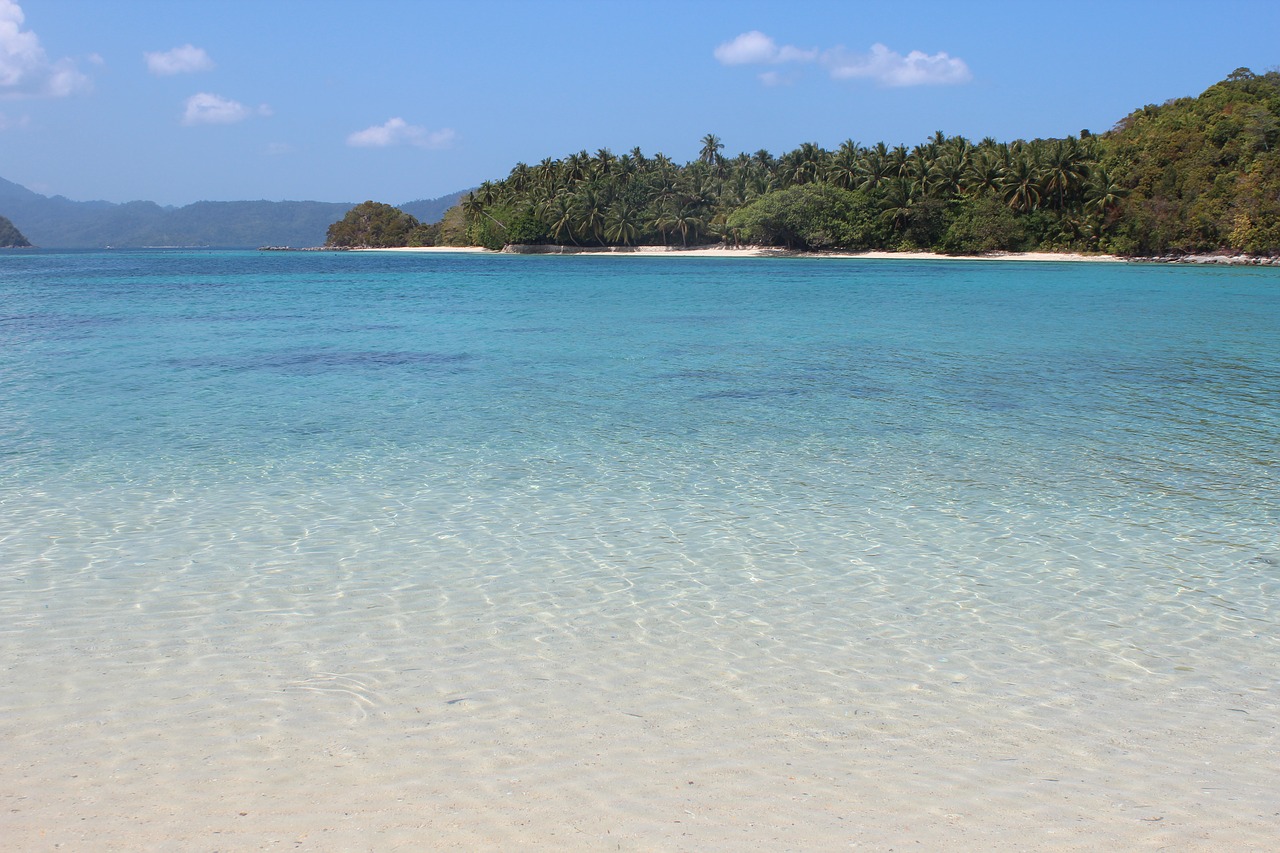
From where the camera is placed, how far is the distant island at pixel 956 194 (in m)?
70.8

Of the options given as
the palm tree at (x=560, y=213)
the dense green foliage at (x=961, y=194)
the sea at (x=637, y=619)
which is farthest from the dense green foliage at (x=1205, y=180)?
Answer: the sea at (x=637, y=619)

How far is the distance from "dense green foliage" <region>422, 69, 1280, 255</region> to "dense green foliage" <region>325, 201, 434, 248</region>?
3922 centimetres

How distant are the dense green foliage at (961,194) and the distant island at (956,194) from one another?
142mm

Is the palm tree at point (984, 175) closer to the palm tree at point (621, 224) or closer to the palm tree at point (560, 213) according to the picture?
the palm tree at point (621, 224)

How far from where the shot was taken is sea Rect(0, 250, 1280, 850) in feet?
11.8

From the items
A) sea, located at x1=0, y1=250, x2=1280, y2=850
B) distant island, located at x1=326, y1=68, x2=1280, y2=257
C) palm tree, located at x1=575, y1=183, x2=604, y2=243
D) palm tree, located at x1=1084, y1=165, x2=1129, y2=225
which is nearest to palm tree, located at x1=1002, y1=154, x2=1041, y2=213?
distant island, located at x1=326, y1=68, x2=1280, y2=257

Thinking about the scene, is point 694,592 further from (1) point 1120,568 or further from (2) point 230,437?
(2) point 230,437

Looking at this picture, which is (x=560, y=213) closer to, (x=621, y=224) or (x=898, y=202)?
(x=621, y=224)

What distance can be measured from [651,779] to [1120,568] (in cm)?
413

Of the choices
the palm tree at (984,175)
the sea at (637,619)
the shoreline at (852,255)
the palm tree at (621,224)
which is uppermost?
the palm tree at (984,175)

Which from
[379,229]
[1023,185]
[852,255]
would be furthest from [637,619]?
[379,229]

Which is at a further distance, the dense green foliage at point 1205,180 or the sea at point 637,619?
the dense green foliage at point 1205,180

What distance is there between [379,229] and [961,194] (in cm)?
11037

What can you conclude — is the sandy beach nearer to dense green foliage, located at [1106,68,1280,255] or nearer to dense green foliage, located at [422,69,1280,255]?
dense green foliage, located at [422,69,1280,255]
